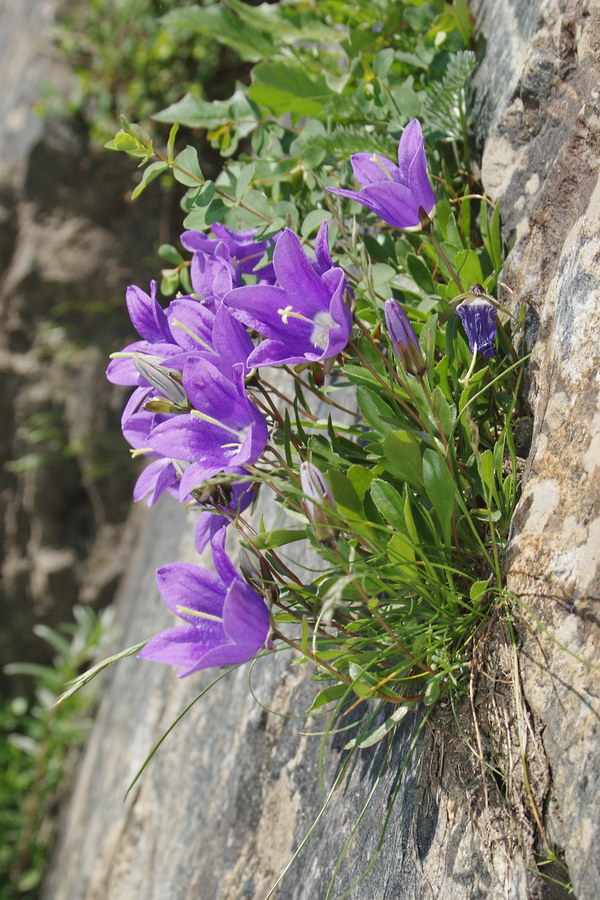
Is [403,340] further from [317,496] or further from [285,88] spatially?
[285,88]

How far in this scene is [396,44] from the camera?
2.13 meters

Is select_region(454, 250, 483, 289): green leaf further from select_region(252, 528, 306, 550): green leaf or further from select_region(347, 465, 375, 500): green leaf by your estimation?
select_region(252, 528, 306, 550): green leaf

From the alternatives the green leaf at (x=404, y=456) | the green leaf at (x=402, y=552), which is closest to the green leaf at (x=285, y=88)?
the green leaf at (x=404, y=456)

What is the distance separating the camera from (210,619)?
1.37m

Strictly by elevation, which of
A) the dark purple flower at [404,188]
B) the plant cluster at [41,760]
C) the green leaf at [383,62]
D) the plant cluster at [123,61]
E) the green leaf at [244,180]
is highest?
the plant cluster at [123,61]

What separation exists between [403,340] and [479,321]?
18cm

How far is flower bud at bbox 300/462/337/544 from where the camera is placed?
1.25m

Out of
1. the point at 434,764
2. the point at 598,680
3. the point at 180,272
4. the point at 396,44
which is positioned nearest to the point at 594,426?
the point at 598,680

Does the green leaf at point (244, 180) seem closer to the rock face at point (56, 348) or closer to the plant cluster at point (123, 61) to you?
the plant cluster at point (123, 61)

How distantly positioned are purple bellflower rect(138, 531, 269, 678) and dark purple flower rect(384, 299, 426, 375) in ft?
1.37

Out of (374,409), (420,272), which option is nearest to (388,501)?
(374,409)

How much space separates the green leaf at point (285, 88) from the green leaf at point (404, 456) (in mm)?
1061

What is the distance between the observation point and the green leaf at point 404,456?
1.33 m

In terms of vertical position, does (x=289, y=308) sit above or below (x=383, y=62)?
below
